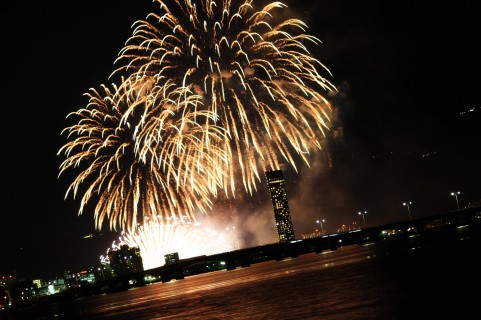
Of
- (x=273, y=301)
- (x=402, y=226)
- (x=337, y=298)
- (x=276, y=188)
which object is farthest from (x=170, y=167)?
(x=276, y=188)

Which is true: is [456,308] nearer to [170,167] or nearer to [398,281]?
[398,281]

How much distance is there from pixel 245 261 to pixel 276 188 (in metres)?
51.8

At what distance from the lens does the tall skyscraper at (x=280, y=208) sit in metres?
192

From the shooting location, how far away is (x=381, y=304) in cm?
2039

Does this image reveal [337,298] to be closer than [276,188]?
Yes

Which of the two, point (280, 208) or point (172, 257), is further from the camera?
point (280, 208)

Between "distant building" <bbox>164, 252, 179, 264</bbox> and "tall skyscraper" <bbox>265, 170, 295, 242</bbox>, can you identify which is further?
"tall skyscraper" <bbox>265, 170, 295, 242</bbox>

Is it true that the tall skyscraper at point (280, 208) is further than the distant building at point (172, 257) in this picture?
Yes

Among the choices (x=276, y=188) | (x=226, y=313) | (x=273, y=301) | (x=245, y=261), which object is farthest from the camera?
(x=276, y=188)

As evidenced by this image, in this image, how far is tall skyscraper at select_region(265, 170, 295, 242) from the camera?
19238cm

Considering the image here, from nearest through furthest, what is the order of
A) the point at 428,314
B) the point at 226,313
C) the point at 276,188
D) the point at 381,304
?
the point at 428,314, the point at 381,304, the point at 226,313, the point at 276,188

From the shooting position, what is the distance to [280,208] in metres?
196

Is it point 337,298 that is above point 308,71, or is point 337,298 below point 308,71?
below

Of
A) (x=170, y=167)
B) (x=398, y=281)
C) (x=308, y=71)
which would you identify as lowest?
(x=398, y=281)
